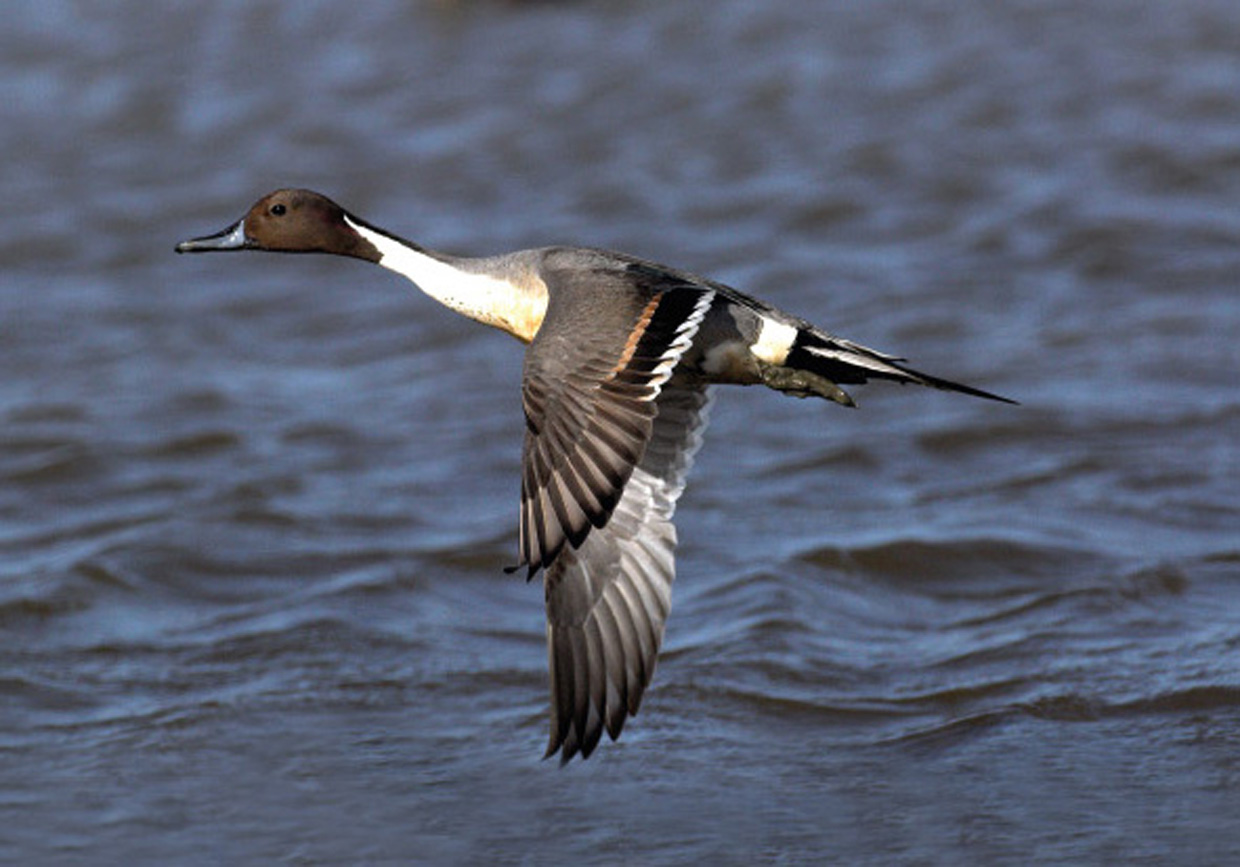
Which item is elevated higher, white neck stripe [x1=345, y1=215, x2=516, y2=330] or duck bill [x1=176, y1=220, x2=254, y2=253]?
duck bill [x1=176, y1=220, x2=254, y2=253]

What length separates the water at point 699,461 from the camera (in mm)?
→ 5367

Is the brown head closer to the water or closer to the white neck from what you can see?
the white neck

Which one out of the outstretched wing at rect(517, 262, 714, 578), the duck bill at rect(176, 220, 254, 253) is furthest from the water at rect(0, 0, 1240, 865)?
the duck bill at rect(176, 220, 254, 253)

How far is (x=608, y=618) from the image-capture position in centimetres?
480

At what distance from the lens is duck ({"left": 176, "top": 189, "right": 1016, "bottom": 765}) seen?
14.2 ft

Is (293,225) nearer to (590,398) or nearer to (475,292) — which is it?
(475,292)

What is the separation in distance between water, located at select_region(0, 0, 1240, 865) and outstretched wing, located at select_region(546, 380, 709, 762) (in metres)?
0.47

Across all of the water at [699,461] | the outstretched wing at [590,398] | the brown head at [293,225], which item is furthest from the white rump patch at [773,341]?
the brown head at [293,225]

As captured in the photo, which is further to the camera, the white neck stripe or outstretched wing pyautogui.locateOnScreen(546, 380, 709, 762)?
the white neck stripe

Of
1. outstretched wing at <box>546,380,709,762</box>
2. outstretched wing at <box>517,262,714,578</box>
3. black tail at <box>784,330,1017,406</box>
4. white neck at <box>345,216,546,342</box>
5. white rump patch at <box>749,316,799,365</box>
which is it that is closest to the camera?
outstretched wing at <box>517,262,714,578</box>

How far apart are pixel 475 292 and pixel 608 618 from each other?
0.96 meters

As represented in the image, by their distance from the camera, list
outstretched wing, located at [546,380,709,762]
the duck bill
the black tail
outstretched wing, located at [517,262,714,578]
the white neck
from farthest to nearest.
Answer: the duck bill
the white neck
the black tail
outstretched wing, located at [546,380,709,762]
outstretched wing, located at [517,262,714,578]

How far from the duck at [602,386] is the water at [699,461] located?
54cm

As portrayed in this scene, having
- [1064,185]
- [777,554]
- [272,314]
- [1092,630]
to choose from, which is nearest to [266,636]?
[777,554]
